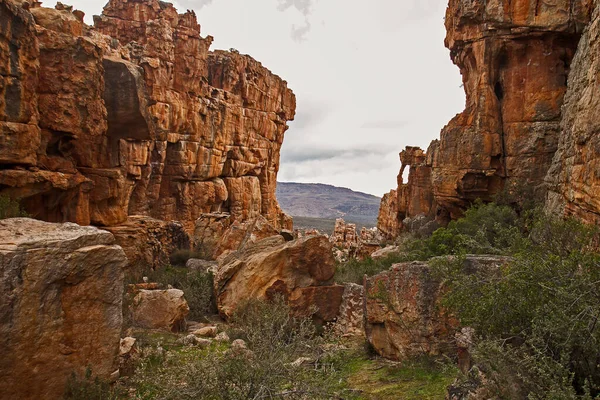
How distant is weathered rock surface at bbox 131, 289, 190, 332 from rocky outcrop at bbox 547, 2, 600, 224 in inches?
370

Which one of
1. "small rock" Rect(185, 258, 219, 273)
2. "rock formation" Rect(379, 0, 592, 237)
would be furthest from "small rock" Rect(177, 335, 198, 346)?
"rock formation" Rect(379, 0, 592, 237)

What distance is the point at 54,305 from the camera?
4.80 metres

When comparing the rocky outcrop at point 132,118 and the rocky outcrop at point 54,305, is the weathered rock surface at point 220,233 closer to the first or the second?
the rocky outcrop at point 132,118

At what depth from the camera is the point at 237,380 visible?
441 centimetres

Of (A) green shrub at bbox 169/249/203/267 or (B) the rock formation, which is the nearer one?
(B) the rock formation

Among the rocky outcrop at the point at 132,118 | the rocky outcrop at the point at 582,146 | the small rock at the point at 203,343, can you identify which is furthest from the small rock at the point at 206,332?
the rocky outcrop at the point at 582,146

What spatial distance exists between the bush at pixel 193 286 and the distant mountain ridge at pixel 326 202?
131m

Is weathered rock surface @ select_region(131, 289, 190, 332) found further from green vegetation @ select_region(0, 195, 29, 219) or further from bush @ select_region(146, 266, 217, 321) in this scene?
green vegetation @ select_region(0, 195, 29, 219)

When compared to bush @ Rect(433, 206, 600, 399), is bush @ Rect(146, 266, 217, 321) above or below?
below

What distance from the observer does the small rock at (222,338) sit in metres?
8.58

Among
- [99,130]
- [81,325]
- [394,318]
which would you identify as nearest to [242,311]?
[394,318]

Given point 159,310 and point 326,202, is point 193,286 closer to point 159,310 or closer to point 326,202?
point 159,310

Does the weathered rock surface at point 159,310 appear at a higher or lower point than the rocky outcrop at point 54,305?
lower

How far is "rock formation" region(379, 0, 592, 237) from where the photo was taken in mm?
16266
